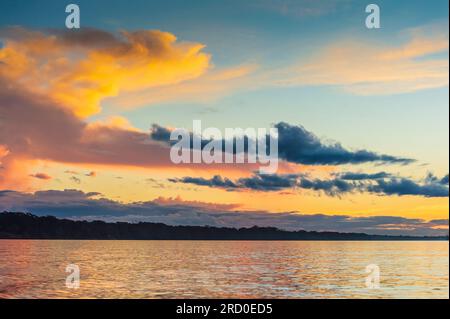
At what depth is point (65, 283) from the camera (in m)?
81.2

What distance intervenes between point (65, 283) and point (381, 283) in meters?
49.4

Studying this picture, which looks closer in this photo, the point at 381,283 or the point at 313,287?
the point at 313,287
